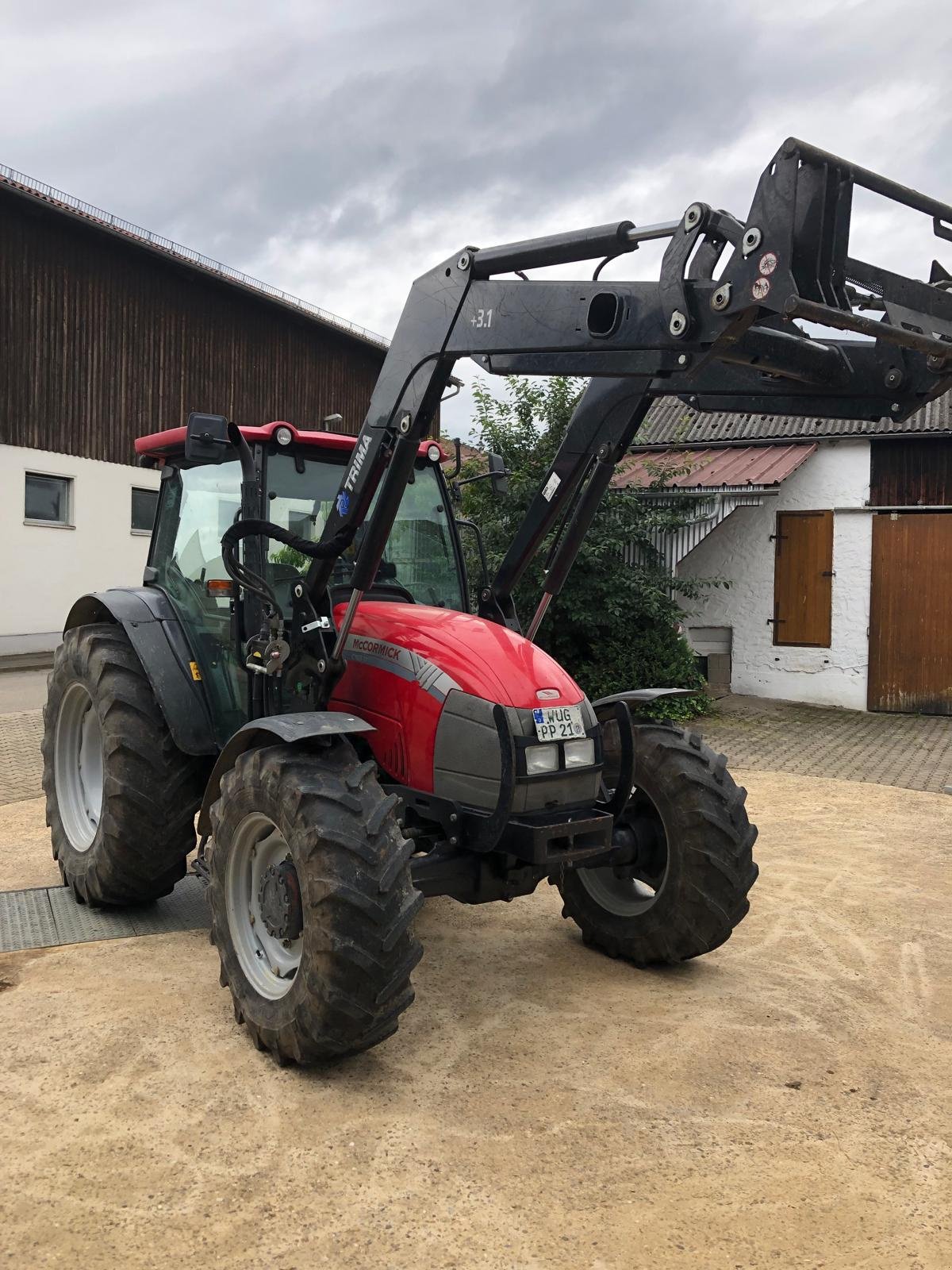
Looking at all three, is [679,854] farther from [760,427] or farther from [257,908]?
[760,427]

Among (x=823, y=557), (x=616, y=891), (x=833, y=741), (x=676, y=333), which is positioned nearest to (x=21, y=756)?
(x=616, y=891)

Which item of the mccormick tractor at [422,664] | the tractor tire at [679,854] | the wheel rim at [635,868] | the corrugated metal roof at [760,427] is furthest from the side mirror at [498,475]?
the corrugated metal roof at [760,427]

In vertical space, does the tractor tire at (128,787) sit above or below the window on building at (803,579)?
below

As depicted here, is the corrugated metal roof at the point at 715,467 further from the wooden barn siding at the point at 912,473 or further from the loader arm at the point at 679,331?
the loader arm at the point at 679,331

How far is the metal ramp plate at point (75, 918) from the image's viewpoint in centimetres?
437

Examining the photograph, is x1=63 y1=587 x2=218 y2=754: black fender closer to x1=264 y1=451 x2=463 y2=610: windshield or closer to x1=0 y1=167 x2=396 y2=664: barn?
x1=264 y1=451 x2=463 y2=610: windshield

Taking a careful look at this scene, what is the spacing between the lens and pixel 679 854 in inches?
156

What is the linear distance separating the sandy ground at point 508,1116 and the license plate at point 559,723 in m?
1.03

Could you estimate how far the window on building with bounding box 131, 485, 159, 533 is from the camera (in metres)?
17.6

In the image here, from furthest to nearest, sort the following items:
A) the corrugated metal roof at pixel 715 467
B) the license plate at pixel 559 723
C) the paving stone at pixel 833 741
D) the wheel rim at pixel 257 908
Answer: the corrugated metal roof at pixel 715 467
the paving stone at pixel 833 741
the license plate at pixel 559 723
the wheel rim at pixel 257 908

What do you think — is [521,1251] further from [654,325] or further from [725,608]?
[725,608]

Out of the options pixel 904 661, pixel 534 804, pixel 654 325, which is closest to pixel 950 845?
pixel 534 804

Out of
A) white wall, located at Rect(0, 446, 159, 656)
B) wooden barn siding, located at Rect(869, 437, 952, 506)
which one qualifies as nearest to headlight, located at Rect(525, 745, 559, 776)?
wooden barn siding, located at Rect(869, 437, 952, 506)

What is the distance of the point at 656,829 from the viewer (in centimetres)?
412
